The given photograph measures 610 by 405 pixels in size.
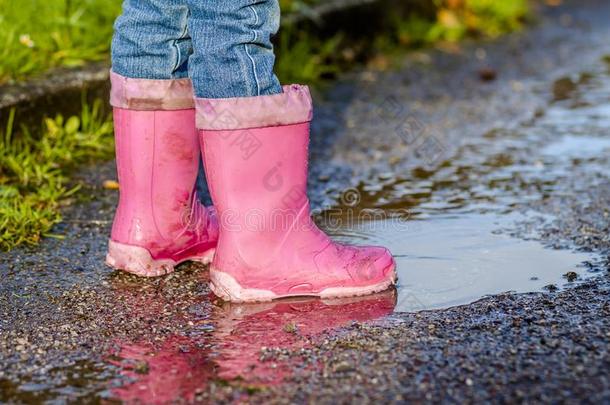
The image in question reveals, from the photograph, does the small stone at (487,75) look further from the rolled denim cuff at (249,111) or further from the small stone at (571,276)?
the rolled denim cuff at (249,111)

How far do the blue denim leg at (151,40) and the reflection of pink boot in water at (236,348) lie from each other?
0.60 m

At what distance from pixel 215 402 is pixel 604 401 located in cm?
66

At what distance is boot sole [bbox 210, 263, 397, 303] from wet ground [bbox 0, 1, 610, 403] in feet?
0.08

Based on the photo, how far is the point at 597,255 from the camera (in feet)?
8.38

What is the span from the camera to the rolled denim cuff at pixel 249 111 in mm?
2186

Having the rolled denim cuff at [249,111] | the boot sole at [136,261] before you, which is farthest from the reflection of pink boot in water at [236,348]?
the rolled denim cuff at [249,111]

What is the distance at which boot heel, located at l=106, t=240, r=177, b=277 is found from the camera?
2455mm

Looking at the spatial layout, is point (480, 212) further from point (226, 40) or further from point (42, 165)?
point (42, 165)

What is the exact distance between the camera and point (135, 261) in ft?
8.06

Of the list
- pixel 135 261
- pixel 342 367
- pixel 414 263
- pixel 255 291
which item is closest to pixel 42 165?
pixel 135 261

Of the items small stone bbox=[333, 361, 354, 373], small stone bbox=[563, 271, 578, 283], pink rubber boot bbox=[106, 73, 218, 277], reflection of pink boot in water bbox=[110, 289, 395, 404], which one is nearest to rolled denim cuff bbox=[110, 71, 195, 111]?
pink rubber boot bbox=[106, 73, 218, 277]

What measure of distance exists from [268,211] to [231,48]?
37 cm

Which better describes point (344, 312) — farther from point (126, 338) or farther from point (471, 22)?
point (471, 22)

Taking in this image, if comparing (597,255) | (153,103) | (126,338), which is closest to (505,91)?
(597,255)
